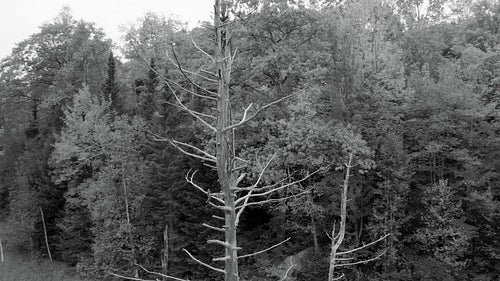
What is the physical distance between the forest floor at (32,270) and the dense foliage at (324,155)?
1.81 metres

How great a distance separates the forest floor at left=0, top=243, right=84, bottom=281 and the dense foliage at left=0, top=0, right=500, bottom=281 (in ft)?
5.94

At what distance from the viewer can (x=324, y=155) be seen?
21047mm

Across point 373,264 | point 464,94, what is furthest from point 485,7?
point 373,264

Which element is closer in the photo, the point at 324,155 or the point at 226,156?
the point at 226,156

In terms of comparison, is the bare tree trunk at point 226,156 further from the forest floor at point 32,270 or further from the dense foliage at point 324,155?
the forest floor at point 32,270

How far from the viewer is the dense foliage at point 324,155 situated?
2088 centimetres

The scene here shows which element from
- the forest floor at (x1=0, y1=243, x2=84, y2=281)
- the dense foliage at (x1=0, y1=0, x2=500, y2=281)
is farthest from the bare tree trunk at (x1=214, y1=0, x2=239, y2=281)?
the forest floor at (x1=0, y1=243, x2=84, y2=281)

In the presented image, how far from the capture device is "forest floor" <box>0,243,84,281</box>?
100 feet

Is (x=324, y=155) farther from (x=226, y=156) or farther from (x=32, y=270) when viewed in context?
(x=32, y=270)

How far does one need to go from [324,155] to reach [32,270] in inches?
914

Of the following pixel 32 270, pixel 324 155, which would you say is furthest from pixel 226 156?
pixel 32 270

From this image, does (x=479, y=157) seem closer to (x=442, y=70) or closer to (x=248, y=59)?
(x=442, y=70)

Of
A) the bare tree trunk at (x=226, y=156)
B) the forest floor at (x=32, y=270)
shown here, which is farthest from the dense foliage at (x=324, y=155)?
the bare tree trunk at (x=226, y=156)

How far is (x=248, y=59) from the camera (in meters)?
23.9
